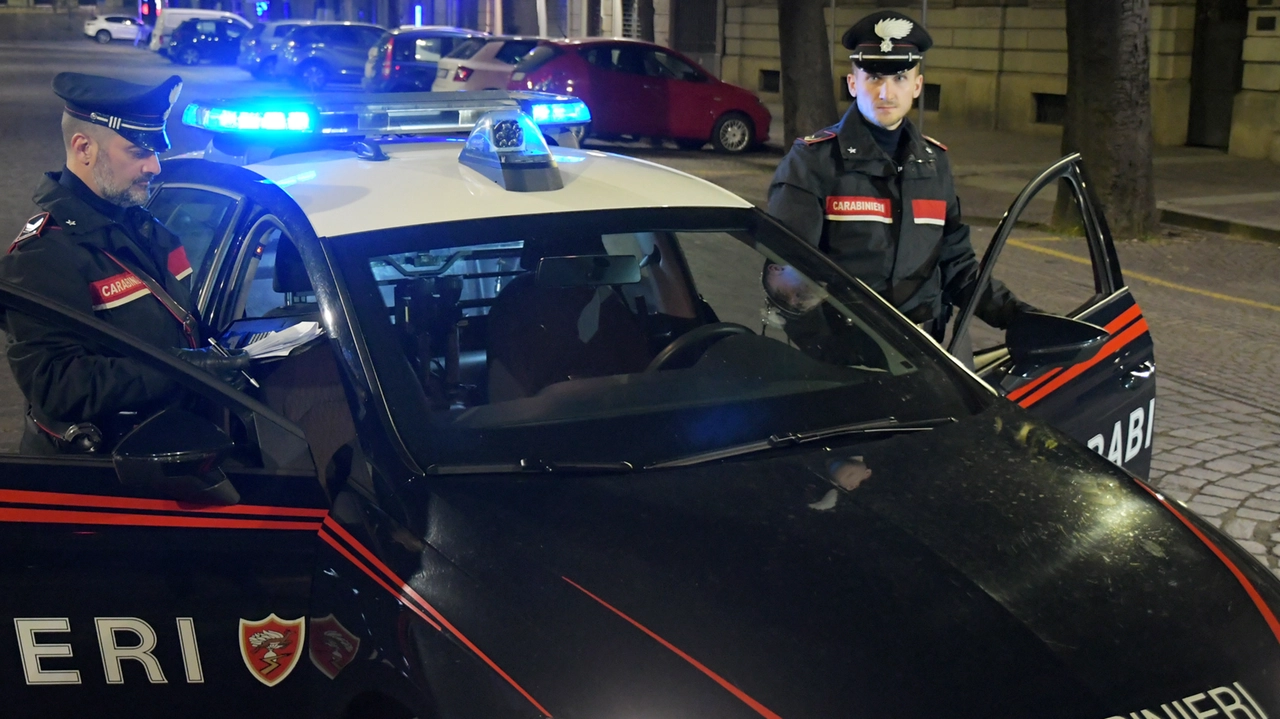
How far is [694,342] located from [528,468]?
740 mm

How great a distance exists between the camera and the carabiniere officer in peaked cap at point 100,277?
9.62 ft

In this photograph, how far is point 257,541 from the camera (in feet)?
8.33

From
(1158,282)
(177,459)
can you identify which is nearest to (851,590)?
(177,459)

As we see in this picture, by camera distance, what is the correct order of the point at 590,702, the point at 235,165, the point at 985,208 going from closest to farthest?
1. the point at 590,702
2. the point at 235,165
3. the point at 985,208

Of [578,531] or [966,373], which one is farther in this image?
[966,373]

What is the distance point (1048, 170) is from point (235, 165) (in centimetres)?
209

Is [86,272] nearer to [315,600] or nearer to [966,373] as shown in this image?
[315,600]

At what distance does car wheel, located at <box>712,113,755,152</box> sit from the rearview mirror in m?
16.3

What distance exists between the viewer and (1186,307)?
9.32 metres

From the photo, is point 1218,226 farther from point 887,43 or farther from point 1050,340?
point 1050,340

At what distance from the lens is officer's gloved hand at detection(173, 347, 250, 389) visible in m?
3.03

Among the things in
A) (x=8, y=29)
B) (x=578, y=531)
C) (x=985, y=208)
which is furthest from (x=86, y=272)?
(x=8, y=29)

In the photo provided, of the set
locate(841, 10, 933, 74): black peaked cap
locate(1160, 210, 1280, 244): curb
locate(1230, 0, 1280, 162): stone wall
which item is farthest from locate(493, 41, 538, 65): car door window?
locate(841, 10, 933, 74): black peaked cap

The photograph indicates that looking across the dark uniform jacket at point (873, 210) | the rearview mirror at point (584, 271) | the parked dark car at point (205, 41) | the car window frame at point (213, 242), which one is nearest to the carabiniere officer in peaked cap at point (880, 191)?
the dark uniform jacket at point (873, 210)
